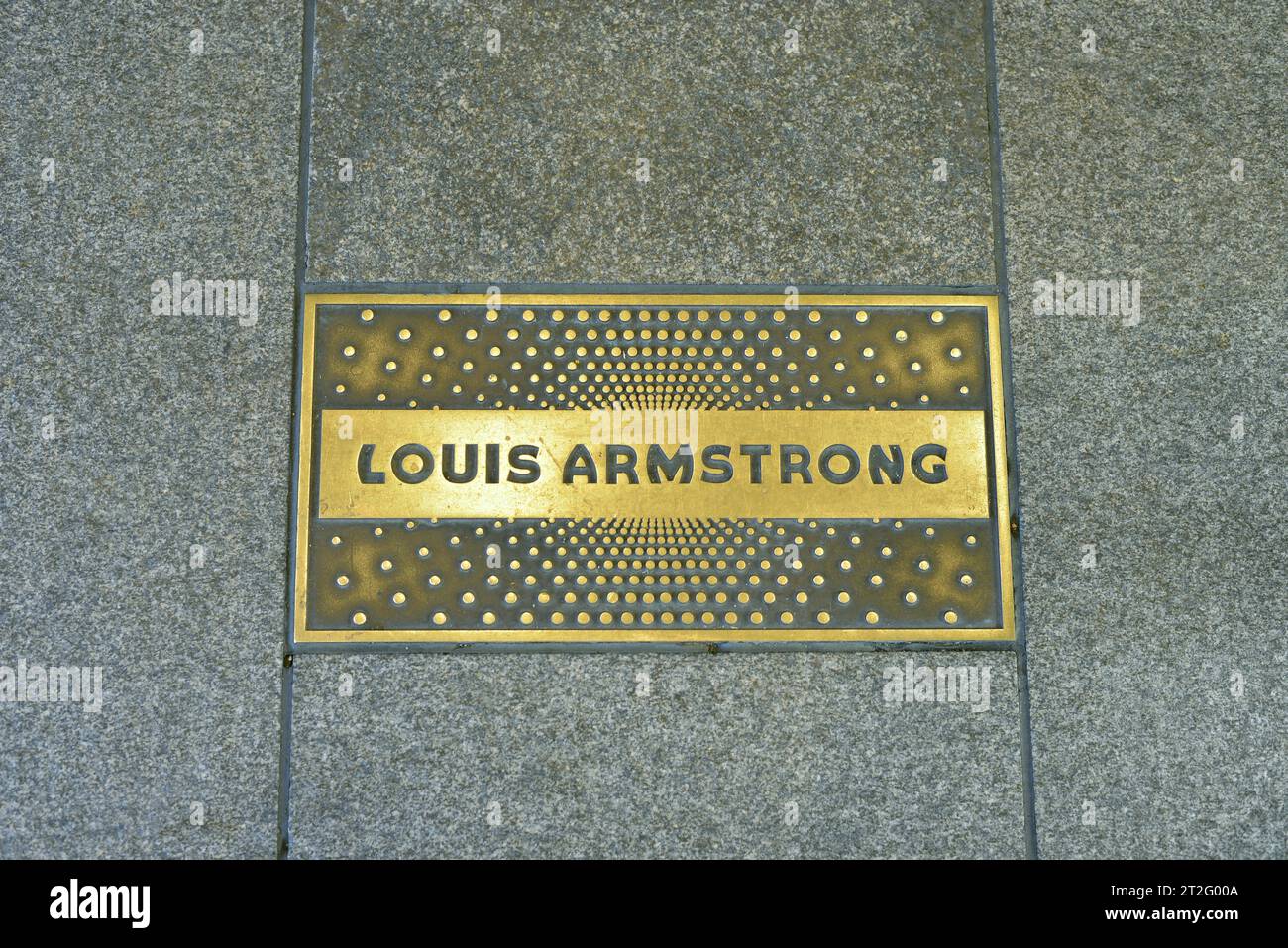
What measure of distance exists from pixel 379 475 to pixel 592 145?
30.8 inches

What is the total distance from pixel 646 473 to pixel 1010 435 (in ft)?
2.36

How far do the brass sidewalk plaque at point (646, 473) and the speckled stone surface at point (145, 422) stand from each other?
133mm

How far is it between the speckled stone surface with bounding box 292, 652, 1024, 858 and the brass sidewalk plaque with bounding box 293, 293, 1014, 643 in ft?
0.26

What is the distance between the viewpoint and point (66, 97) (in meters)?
1.93

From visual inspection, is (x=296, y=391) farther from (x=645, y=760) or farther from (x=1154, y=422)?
(x=1154, y=422)

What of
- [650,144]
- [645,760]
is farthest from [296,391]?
[645,760]

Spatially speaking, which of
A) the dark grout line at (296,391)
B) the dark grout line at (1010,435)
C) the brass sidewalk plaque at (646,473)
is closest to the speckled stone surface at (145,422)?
the dark grout line at (296,391)

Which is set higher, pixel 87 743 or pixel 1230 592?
pixel 1230 592

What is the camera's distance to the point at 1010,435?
1878 millimetres

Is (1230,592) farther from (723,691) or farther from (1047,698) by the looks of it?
(723,691)

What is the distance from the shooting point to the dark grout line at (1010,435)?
180 centimetres

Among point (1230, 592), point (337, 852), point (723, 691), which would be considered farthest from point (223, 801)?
point (1230, 592)

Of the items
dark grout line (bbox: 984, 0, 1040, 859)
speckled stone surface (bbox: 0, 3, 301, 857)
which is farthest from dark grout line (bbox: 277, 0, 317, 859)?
dark grout line (bbox: 984, 0, 1040, 859)
